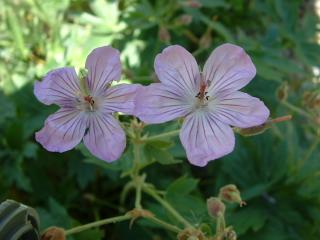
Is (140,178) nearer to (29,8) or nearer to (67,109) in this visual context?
(67,109)

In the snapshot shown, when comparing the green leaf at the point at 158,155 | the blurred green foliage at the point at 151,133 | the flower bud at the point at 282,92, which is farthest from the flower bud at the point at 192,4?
the green leaf at the point at 158,155

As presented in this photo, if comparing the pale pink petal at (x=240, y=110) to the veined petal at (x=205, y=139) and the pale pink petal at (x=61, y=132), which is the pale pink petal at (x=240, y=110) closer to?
the veined petal at (x=205, y=139)

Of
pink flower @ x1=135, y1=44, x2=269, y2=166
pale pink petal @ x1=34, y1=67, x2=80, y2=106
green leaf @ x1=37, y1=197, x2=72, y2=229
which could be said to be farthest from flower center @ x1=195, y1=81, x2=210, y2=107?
green leaf @ x1=37, y1=197, x2=72, y2=229

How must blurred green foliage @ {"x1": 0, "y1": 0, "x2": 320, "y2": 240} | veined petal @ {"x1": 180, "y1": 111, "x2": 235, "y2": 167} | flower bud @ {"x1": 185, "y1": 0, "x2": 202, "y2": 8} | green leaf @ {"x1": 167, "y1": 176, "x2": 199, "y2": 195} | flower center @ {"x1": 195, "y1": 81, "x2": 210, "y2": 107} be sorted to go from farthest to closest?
flower bud @ {"x1": 185, "y1": 0, "x2": 202, "y2": 8} → blurred green foliage @ {"x1": 0, "y1": 0, "x2": 320, "y2": 240} → green leaf @ {"x1": 167, "y1": 176, "x2": 199, "y2": 195} → flower center @ {"x1": 195, "y1": 81, "x2": 210, "y2": 107} → veined petal @ {"x1": 180, "y1": 111, "x2": 235, "y2": 167}

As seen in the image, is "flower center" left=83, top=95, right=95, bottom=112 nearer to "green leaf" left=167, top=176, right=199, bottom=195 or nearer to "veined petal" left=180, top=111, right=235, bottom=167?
"veined petal" left=180, top=111, right=235, bottom=167

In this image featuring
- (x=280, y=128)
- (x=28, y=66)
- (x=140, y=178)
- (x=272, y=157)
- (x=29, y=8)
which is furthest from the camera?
(x=29, y=8)

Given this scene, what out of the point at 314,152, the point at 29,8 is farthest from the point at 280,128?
the point at 29,8

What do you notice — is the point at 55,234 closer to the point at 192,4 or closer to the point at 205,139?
the point at 205,139
